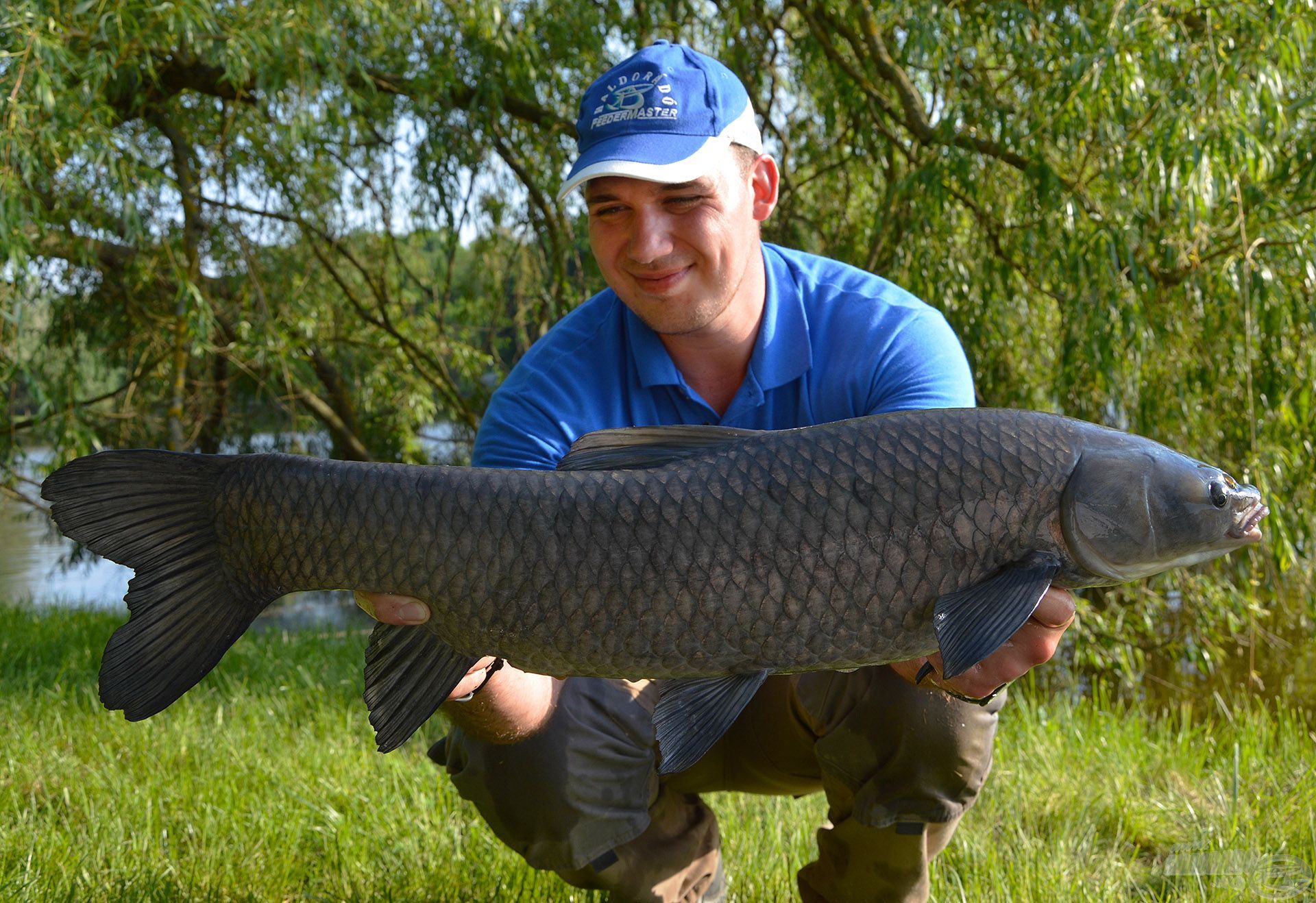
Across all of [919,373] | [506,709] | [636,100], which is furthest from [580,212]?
[506,709]

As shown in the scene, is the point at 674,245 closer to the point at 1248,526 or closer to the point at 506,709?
the point at 506,709

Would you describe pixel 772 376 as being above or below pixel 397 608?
above

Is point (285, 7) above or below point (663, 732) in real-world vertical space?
above

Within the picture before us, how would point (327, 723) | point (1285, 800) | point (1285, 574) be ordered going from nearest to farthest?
point (1285, 800) → point (327, 723) → point (1285, 574)

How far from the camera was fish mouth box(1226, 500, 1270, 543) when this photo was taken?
1.72 meters

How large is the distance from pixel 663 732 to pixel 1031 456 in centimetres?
68

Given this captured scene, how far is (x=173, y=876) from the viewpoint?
2.43 meters

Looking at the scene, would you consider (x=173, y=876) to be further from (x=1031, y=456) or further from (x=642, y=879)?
(x=1031, y=456)

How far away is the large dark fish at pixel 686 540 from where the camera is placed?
5.56 ft

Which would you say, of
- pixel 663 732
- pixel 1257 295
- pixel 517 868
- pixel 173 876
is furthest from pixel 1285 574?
pixel 173 876

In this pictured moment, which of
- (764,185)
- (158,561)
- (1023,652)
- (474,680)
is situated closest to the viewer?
(158,561)

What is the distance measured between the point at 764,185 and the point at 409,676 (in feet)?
4.94

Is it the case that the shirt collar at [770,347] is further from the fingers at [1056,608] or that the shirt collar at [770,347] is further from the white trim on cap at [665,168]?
the fingers at [1056,608]

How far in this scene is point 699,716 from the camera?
174 cm
